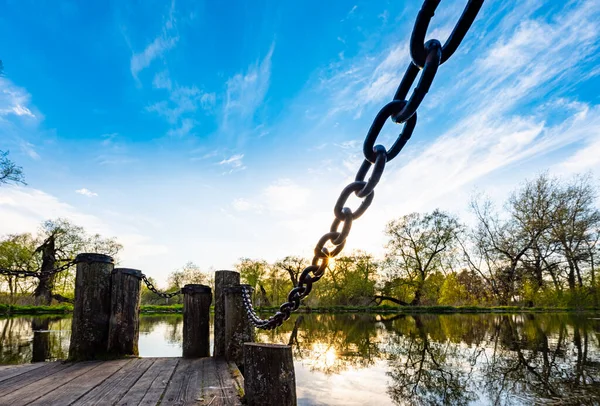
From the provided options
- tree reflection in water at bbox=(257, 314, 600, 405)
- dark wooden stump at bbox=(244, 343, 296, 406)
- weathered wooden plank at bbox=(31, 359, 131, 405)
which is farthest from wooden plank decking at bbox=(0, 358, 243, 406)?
tree reflection in water at bbox=(257, 314, 600, 405)

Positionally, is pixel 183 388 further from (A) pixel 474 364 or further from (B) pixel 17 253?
(B) pixel 17 253

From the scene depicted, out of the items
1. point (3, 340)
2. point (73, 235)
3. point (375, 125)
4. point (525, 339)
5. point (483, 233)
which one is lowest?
point (525, 339)

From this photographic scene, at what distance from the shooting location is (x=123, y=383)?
327cm

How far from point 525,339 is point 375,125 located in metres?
13.7

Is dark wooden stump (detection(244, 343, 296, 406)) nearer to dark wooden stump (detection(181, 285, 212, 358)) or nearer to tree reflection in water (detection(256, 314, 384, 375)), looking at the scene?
dark wooden stump (detection(181, 285, 212, 358))

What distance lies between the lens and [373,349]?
10.2m

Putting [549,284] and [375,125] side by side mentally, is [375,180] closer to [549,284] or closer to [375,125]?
[375,125]

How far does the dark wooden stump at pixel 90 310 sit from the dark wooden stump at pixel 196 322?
108 cm

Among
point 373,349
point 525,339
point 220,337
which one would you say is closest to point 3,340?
point 220,337

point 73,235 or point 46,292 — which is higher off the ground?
point 73,235

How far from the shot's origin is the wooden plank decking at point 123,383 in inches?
107

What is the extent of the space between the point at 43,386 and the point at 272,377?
2.41 m

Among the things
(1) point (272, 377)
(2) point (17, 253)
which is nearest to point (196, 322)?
(1) point (272, 377)

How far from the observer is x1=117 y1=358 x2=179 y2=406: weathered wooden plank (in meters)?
2.71
